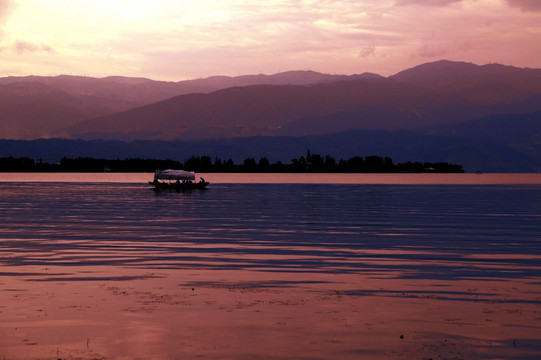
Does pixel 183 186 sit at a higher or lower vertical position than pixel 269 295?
higher

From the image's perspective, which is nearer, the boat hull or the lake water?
the lake water

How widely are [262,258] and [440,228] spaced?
2875cm

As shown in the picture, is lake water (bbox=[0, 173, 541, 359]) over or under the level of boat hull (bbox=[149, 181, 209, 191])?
under

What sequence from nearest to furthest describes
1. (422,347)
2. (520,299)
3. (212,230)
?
(422,347) → (520,299) → (212,230)

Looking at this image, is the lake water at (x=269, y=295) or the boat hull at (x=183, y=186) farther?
the boat hull at (x=183, y=186)

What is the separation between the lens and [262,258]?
45.8 meters

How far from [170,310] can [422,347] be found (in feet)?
31.3

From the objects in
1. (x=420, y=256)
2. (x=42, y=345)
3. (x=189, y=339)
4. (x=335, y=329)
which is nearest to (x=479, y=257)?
(x=420, y=256)

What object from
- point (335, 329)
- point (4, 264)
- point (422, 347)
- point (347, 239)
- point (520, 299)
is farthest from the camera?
point (347, 239)

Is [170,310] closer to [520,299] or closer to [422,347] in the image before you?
[422,347]

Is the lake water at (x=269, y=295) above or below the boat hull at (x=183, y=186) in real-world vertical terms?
below

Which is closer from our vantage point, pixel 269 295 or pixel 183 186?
pixel 269 295

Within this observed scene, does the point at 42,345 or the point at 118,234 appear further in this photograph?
the point at 118,234

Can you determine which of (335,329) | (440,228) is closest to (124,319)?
(335,329)
